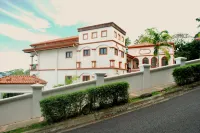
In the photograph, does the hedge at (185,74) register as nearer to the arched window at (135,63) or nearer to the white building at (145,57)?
the white building at (145,57)

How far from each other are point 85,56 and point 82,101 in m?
18.4

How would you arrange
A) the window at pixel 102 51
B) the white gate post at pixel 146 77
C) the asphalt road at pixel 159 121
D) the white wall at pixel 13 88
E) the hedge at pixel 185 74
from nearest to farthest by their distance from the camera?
1. the asphalt road at pixel 159 121
2. the hedge at pixel 185 74
3. the white gate post at pixel 146 77
4. the white wall at pixel 13 88
5. the window at pixel 102 51

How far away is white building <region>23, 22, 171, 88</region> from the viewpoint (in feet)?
76.6

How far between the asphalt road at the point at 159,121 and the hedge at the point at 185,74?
2061 millimetres

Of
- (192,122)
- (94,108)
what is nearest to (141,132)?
(192,122)

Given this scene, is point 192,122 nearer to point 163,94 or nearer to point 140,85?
point 163,94

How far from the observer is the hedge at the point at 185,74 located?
8.94 metres

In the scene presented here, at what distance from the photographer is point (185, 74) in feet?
29.4

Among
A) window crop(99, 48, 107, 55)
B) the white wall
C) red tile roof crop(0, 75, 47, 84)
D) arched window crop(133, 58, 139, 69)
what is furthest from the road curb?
arched window crop(133, 58, 139, 69)

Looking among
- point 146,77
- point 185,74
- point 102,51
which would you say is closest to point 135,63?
point 102,51

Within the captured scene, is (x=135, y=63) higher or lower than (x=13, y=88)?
higher

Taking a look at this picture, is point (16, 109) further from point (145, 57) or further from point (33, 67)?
point (145, 57)

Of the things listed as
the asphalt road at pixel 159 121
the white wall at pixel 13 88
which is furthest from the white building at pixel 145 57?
the asphalt road at pixel 159 121

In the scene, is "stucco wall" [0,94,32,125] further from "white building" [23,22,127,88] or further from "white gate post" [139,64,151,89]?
"white building" [23,22,127,88]
